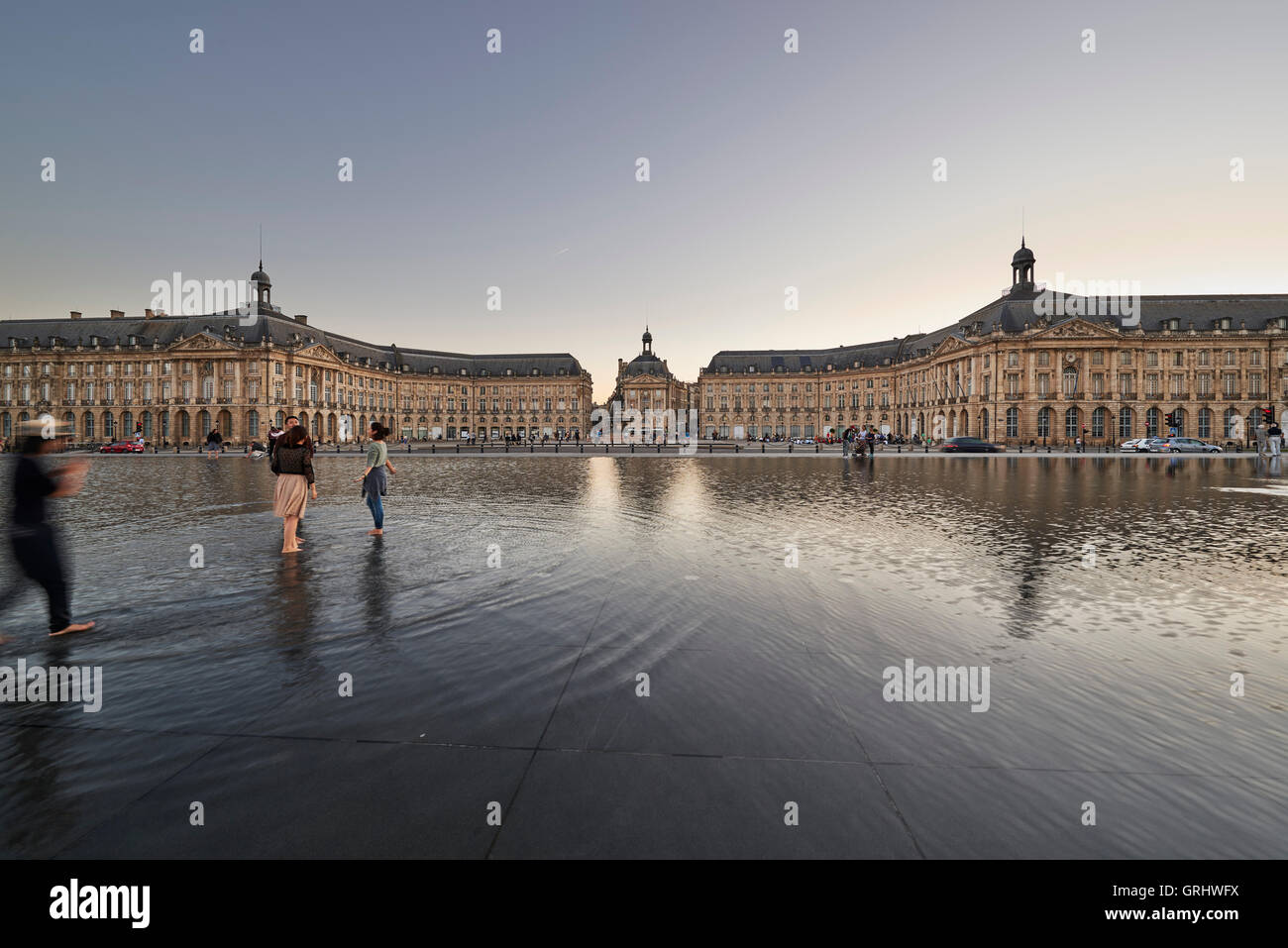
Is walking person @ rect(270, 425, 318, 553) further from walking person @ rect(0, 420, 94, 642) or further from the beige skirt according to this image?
walking person @ rect(0, 420, 94, 642)

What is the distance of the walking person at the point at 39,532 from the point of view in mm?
5031

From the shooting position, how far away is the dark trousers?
5012 mm

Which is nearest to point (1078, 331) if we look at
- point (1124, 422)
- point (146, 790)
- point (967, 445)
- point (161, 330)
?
point (1124, 422)

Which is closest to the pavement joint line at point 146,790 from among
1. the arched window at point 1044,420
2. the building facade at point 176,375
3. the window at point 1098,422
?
the building facade at point 176,375

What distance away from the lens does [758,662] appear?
14.8 ft

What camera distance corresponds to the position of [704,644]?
16.2 ft

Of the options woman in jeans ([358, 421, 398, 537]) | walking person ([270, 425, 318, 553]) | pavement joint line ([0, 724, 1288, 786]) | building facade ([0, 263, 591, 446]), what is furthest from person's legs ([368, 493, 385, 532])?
building facade ([0, 263, 591, 446])

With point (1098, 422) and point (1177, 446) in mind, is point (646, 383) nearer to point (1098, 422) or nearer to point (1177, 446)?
point (1098, 422)

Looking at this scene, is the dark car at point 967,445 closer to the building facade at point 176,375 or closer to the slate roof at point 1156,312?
the slate roof at point 1156,312

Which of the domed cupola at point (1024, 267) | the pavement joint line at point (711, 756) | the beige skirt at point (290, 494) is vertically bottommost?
the pavement joint line at point (711, 756)
